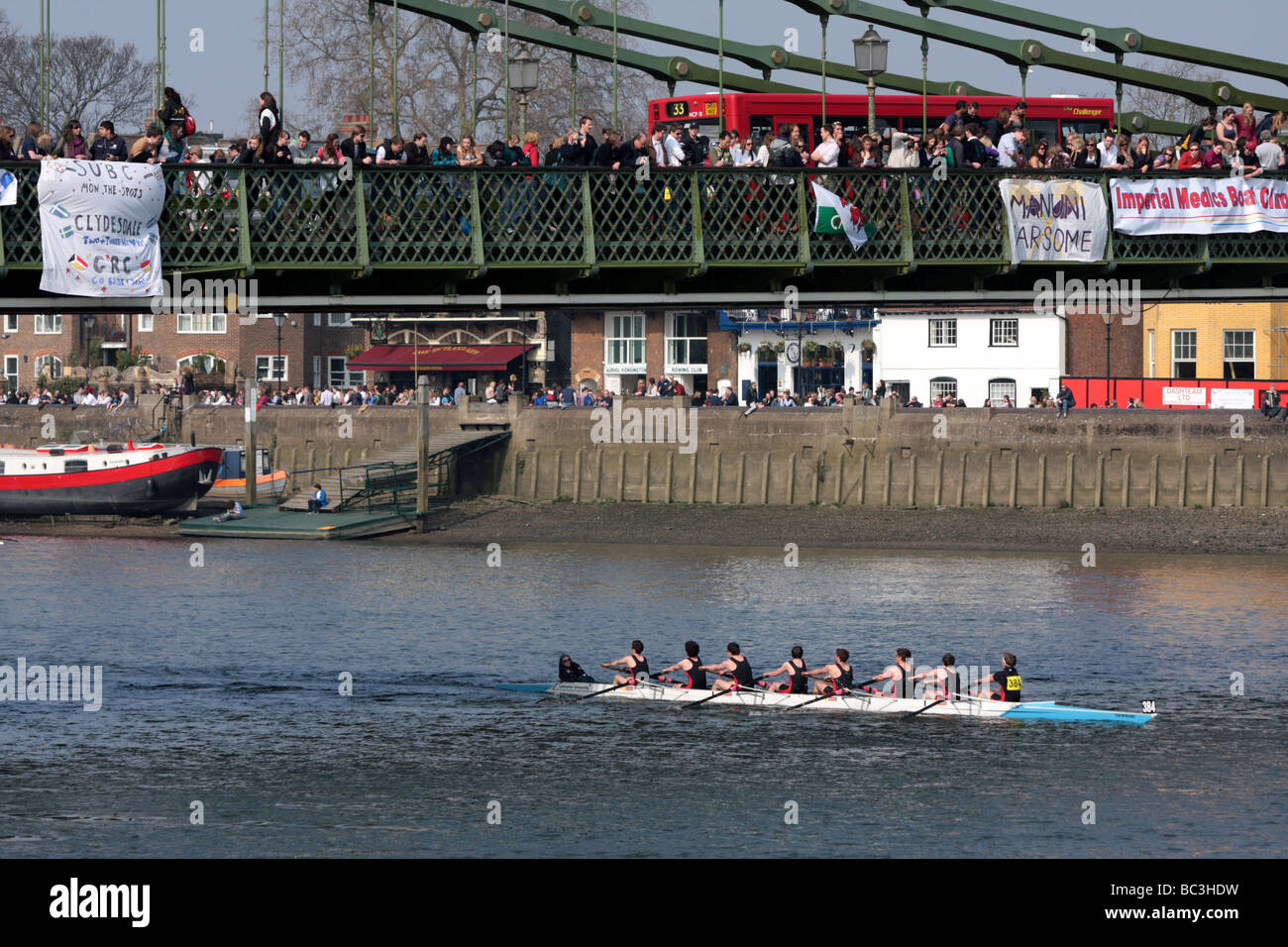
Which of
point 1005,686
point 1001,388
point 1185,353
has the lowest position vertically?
point 1005,686

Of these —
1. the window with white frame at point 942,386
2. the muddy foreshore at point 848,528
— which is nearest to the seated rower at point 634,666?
the muddy foreshore at point 848,528

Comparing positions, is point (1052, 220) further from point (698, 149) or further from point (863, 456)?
point (863, 456)

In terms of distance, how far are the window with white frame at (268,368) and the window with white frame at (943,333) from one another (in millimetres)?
38566

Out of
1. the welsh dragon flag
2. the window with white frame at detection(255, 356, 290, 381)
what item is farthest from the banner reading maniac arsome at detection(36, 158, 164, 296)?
the window with white frame at detection(255, 356, 290, 381)

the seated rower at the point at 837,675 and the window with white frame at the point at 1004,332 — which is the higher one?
the window with white frame at the point at 1004,332

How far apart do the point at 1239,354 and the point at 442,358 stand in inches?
1712

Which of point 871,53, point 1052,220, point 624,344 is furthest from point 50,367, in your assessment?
point 1052,220

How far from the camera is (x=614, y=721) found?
39.2 meters

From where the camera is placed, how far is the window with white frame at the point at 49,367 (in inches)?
3969

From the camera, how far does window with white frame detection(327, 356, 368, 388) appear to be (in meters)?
102

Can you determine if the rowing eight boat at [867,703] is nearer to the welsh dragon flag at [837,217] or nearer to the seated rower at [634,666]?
the seated rower at [634,666]
